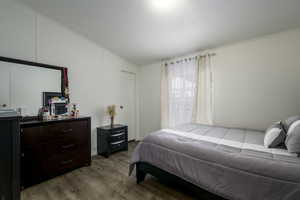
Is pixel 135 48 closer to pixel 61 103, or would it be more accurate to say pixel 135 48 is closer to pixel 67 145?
pixel 61 103

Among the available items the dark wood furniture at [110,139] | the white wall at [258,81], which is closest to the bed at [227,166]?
the white wall at [258,81]

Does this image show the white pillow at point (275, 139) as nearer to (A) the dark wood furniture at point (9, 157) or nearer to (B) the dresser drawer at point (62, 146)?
(A) the dark wood furniture at point (9, 157)

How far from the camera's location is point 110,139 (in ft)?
9.29

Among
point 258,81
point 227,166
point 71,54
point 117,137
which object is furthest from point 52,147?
point 258,81

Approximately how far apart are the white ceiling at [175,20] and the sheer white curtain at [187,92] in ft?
1.47

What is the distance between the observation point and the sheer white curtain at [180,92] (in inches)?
119

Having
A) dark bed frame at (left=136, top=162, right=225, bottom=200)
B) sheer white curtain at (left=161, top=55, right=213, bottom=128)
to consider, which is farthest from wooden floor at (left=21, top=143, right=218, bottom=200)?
sheer white curtain at (left=161, top=55, right=213, bottom=128)

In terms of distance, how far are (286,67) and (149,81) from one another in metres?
2.84

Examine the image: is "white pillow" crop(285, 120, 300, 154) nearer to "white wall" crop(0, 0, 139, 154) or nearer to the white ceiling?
the white ceiling

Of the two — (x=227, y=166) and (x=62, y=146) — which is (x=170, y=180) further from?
(x=62, y=146)

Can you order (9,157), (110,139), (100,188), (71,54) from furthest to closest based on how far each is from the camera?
(110,139) < (71,54) < (100,188) < (9,157)

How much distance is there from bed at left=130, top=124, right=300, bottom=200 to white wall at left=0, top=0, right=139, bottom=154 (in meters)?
1.80

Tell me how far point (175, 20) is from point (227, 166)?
2.11 m

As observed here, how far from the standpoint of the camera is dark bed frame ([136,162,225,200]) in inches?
53.1
